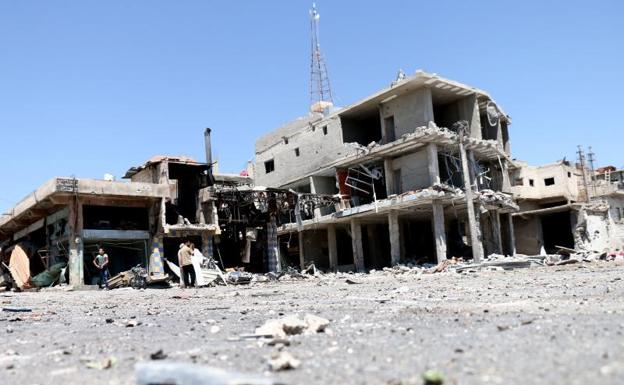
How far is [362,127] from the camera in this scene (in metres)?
38.6

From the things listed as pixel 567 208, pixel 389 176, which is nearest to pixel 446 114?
pixel 389 176

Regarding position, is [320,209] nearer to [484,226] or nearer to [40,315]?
[484,226]

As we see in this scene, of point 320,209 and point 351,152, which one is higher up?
point 351,152

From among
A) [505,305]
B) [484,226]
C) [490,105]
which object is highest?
[490,105]

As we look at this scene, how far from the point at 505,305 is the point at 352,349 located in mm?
4094

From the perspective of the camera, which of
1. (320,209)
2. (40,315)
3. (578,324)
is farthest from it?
(320,209)

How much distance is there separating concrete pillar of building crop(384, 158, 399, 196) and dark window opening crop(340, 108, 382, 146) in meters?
3.70

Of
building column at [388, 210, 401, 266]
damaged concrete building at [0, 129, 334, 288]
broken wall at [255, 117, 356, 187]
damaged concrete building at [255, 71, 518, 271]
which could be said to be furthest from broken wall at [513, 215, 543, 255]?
damaged concrete building at [0, 129, 334, 288]

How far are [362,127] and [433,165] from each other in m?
8.56

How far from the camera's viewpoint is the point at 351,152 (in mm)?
36031

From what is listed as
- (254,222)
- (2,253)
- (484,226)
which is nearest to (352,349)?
(254,222)

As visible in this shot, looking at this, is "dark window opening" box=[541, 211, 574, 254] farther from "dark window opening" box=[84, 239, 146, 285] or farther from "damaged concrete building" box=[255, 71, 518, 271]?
"dark window opening" box=[84, 239, 146, 285]

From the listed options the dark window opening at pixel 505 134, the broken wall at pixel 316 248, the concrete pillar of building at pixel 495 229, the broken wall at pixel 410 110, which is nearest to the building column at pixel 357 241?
the broken wall at pixel 316 248

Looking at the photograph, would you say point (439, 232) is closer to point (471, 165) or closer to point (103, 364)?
point (471, 165)
